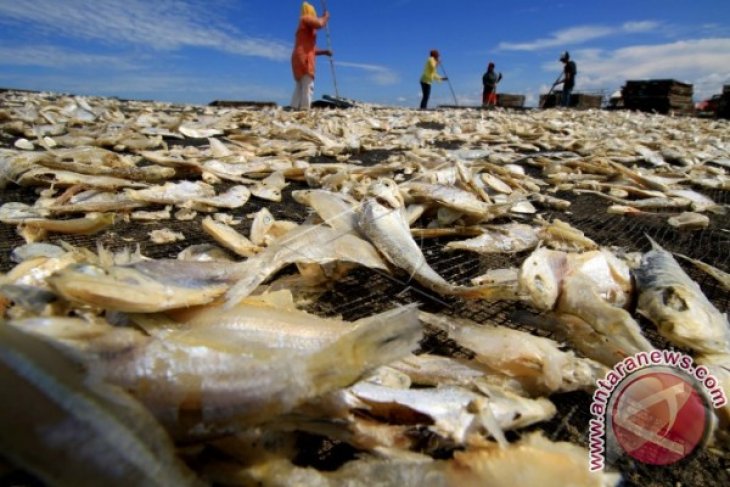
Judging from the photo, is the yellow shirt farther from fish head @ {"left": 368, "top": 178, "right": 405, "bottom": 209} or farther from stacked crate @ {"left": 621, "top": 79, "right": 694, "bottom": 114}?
fish head @ {"left": 368, "top": 178, "right": 405, "bottom": 209}

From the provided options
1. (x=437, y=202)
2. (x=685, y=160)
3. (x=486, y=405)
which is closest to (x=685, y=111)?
(x=685, y=160)

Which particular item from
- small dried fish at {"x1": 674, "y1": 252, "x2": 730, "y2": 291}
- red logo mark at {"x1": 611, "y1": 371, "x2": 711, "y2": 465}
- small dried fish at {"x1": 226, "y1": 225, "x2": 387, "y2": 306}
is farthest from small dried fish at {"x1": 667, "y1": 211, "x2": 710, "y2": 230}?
small dried fish at {"x1": 226, "y1": 225, "x2": 387, "y2": 306}

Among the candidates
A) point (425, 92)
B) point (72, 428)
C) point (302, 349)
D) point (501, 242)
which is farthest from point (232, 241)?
point (425, 92)

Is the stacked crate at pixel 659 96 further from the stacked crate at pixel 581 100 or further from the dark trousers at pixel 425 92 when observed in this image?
the dark trousers at pixel 425 92

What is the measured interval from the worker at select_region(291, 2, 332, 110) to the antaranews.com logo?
12.0 meters

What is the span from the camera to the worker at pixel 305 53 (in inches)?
460

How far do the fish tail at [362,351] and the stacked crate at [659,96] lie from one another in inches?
896

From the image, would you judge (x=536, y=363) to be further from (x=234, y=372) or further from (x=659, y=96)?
(x=659, y=96)

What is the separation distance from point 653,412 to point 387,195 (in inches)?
62.3

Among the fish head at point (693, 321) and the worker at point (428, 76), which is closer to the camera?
the fish head at point (693, 321)

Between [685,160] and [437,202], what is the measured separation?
4.72 meters

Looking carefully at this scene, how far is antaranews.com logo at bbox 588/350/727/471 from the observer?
1094 mm

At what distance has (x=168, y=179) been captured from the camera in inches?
131

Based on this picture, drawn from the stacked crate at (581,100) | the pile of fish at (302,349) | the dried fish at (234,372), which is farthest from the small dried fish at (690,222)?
the stacked crate at (581,100)
